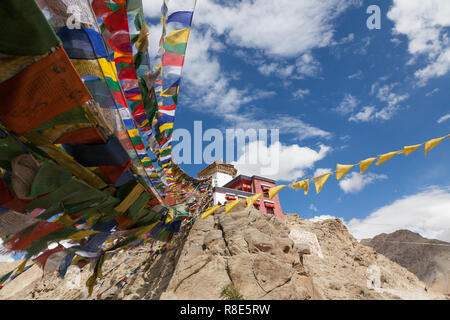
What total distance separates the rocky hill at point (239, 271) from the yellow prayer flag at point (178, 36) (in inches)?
321

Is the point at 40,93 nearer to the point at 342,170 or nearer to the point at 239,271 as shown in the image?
the point at 342,170

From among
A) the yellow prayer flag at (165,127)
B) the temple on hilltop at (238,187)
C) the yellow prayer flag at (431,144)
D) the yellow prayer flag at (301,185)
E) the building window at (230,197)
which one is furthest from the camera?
the temple on hilltop at (238,187)

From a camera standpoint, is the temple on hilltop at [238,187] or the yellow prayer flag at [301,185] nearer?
the yellow prayer flag at [301,185]

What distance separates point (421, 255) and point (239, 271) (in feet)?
123

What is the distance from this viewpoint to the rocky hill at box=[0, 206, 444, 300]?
9266 mm

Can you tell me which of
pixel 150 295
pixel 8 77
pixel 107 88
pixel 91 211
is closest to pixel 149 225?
pixel 91 211

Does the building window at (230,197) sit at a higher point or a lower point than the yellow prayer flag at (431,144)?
higher

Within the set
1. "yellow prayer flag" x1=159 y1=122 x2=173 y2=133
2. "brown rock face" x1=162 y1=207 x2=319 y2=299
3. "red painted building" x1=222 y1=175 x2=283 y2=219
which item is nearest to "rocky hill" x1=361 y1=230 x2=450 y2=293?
"red painted building" x1=222 y1=175 x2=283 y2=219

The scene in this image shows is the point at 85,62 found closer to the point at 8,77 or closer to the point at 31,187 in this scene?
the point at 8,77

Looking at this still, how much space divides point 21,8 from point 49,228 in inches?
117

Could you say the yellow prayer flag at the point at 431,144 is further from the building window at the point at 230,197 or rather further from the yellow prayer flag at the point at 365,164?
the building window at the point at 230,197

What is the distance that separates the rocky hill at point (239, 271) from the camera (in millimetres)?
9266

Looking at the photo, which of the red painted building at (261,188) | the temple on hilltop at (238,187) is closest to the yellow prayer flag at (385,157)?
the temple on hilltop at (238,187)

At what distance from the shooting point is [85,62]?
3.00 meters
